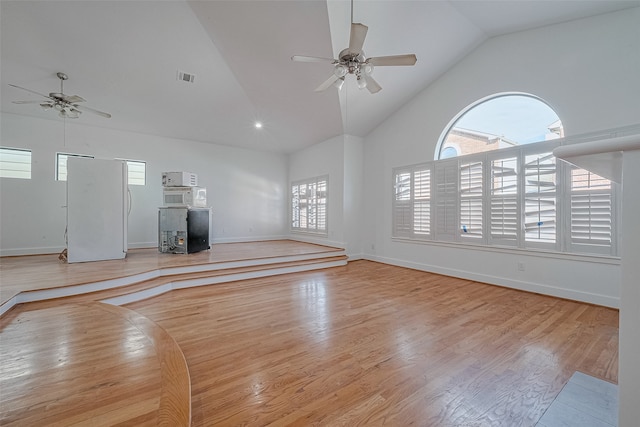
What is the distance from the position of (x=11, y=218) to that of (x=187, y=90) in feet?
14.6

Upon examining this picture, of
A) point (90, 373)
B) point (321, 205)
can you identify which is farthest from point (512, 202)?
point (90, 373)

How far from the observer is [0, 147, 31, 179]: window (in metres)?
5.27

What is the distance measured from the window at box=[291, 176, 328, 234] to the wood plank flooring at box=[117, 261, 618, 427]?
3.43m

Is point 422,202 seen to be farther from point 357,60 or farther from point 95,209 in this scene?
point 95,209

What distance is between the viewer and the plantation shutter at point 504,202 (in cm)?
418

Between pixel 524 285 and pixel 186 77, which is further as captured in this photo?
pixel 186 77

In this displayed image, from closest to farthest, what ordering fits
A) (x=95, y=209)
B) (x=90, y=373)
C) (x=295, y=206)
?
(x=90, y=373) < (x=95, y=209) < (x=295, y=206)

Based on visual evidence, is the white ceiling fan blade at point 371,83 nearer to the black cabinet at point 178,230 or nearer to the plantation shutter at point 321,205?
the plantation shutter at point 321,205

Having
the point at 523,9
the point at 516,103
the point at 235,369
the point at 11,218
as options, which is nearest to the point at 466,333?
the point at 235,369

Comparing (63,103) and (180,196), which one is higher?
(63,103)

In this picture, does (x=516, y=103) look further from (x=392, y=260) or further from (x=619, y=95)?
(x=392, y=260)

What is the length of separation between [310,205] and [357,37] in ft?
17.1

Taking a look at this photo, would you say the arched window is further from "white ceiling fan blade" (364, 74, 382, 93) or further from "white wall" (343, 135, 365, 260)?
"white ceiling fan blade" (364, 74, 382, 93)

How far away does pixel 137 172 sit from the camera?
650 cm
